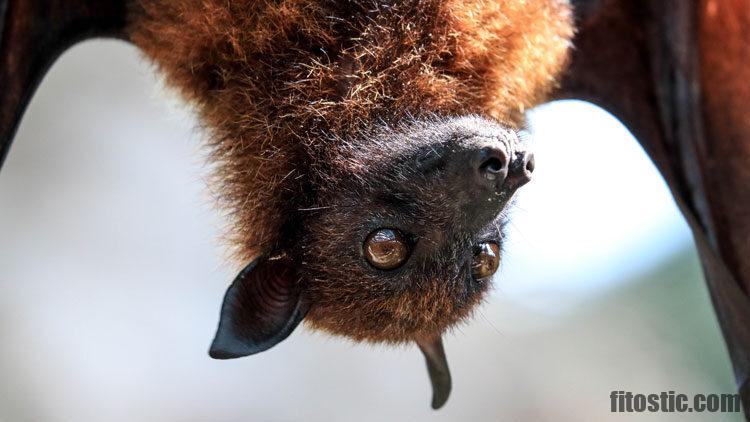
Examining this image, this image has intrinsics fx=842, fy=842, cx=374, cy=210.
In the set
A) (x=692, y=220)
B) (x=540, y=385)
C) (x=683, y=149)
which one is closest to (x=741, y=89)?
(x=683, y=149)

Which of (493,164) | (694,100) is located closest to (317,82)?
(493,164)

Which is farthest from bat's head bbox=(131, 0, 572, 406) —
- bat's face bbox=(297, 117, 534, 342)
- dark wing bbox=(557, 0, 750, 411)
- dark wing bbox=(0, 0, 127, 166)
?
dark wing bbox=(557, 0, 750, 411)

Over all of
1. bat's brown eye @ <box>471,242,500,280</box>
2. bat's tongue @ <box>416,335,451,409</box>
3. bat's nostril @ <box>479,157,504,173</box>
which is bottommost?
bat's tongue @ <box>416,335,451,409</box>

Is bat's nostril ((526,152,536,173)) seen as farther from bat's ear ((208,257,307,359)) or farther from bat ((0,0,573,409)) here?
bat's ear ((208,257,307,359))

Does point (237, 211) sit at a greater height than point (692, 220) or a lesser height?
lesser

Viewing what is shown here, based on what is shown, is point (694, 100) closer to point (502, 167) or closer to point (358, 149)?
point (502, 167)

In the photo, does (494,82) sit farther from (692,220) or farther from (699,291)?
(699,291)
